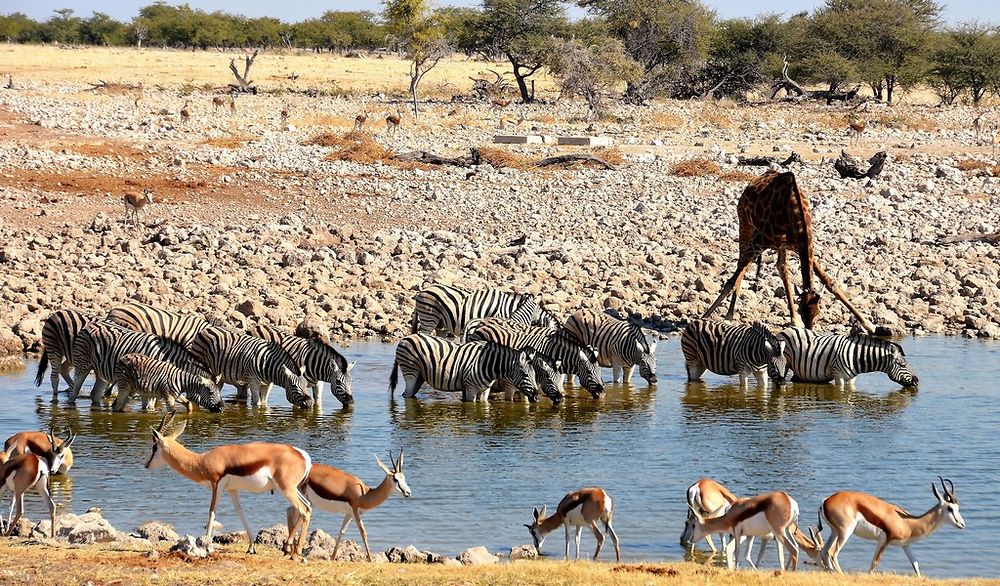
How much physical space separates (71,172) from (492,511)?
21.5 m

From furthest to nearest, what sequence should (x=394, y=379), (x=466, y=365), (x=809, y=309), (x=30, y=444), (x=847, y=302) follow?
(x=847, y=302), (x=809, y=309), (x=394, y=379), (x=466, y=365), (x=30, y=444)

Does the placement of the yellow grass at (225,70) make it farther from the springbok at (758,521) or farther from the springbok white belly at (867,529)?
the springbok white belly at (867,529)

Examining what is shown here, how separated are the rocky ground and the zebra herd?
98.6 inches

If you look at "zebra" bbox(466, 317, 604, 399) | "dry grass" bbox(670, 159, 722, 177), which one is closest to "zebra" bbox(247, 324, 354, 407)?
"zebra" bbox(466, 317, 604, 399)

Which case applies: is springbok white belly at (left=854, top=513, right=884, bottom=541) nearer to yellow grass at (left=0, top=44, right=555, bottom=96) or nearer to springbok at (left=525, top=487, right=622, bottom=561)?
springbok at (left=525, top=487, right=622, bottom=561)

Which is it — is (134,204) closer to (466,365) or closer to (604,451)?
(466,365)

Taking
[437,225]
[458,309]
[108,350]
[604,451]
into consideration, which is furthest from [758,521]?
[437,225]

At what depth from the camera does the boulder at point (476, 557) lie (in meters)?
8.99

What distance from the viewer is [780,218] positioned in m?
18.5

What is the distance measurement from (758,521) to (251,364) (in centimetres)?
726

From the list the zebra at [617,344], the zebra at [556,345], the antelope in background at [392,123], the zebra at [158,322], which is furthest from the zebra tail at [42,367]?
the antelope in background at [392,123]

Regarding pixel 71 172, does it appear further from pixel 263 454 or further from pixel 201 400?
pixel 263 454

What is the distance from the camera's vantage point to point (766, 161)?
31.6 metres

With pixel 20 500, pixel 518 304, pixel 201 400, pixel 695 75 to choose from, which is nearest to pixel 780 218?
pixel 518 304
